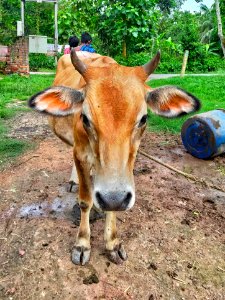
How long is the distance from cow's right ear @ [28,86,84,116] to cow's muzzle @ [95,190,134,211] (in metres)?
0.86

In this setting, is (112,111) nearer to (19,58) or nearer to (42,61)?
(19,58)

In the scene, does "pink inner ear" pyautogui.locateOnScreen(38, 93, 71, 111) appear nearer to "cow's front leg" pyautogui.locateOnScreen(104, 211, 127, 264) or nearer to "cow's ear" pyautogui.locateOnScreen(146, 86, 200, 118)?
"cow's ear" pyautogui.locateOnScreen(146, 86, 200, 118)

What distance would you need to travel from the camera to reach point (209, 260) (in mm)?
3289

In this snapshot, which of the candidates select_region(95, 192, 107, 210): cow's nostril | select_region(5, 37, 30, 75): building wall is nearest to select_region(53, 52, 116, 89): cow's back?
select_region(95, 192, 107, 210): cow's nostril

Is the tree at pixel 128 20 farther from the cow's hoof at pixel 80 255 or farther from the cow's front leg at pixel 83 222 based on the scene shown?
the cow's hoof at pixel 80 255

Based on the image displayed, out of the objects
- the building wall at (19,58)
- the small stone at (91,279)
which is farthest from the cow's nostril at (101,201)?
the building wall at (19,58)

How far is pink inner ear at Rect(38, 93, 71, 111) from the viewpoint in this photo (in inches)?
112

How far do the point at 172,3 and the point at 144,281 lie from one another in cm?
3733

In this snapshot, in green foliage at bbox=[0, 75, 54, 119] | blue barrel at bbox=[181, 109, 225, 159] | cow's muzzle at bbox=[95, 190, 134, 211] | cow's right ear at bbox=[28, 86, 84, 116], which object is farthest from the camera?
green foliage at bbox=[0, 75, 54, 119]

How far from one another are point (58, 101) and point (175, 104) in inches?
37.6

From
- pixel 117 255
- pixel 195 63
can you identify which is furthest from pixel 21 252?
pixel 195 63

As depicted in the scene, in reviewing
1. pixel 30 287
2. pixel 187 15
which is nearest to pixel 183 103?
pixel 30 287

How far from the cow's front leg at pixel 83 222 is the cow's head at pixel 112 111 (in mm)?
582

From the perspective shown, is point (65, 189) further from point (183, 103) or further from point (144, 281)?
point (183, 103)
